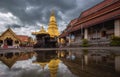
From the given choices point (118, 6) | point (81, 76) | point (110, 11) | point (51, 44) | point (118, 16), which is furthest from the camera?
point (51, 44)

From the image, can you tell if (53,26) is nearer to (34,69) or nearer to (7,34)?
(7,34)

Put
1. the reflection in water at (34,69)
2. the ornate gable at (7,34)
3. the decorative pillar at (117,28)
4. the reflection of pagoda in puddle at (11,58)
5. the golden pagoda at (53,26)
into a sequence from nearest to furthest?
the reflection in water at (34,69), the reflection of pagoda in puddle at (11,58), the decorative pillar at (117,28), the ornate gable at (7,34), the golden pagoda at (53,26)

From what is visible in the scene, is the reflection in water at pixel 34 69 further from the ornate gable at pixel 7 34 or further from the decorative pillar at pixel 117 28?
the ornate gable at pixel 7 34

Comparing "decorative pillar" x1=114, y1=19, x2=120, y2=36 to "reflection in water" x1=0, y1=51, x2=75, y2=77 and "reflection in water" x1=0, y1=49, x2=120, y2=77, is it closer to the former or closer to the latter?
"reflection in water" x1=0, y1=49, x2=120, y2=77

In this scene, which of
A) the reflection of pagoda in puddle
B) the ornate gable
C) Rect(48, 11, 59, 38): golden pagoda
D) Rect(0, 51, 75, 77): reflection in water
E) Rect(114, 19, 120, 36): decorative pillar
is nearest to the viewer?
Rect(0, 51, 75, 77): reflection in water

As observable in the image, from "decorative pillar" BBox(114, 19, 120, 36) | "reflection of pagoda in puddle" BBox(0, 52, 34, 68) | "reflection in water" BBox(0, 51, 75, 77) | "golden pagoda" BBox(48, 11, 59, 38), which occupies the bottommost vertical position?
"reflection of pagoda in puddle" BBox(0, 52, 34, 68)

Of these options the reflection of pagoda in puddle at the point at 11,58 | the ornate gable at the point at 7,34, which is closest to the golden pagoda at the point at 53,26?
the ornate gable at the point at 7,34

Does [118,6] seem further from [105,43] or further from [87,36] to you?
[87,36]

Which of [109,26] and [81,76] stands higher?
[109,26]

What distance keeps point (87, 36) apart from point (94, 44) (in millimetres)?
6022

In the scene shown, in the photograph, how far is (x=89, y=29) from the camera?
32.0 m

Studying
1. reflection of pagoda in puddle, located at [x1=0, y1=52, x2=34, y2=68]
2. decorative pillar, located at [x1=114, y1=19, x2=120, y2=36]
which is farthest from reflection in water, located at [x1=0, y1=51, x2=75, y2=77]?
decorative pillar, located at [x1=114, y1=19, x2=120, y2=36]

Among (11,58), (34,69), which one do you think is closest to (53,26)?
(11,58)

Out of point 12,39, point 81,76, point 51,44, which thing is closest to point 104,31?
point 51,44
